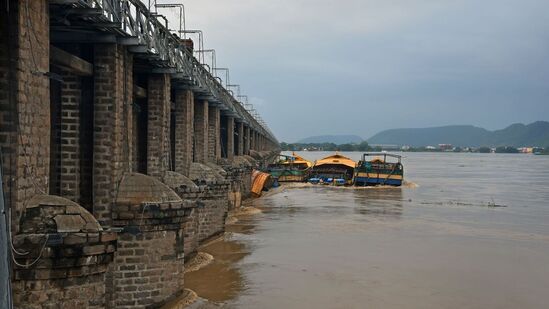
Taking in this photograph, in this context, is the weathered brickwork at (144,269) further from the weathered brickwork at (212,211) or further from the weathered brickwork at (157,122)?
the weathered brickwork at (212,211)

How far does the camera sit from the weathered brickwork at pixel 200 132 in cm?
2619

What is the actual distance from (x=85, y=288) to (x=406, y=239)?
19812 millimetres

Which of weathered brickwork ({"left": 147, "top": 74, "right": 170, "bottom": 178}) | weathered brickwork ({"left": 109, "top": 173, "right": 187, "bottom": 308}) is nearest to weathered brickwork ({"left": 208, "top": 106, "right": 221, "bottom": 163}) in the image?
weathered brickwork ({"left": 147, "top": 74, "right": 170, "bottom": 178})

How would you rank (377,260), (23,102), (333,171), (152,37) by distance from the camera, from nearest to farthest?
(23,102)
(152,37)
(377,260)
(333,171)

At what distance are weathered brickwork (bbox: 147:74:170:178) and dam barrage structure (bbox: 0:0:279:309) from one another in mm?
29

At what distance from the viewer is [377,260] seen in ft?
72.0

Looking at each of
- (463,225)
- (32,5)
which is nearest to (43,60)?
(32,5)

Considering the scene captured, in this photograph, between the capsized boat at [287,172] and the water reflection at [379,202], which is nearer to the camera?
the water reflection at [379,202]

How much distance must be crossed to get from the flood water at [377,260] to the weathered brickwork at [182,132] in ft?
10.5

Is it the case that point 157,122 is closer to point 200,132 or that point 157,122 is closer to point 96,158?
point 96,158

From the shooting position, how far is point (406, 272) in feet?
65.7

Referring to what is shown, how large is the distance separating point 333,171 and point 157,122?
4881cm

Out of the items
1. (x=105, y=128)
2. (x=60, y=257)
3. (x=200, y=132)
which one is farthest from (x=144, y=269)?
(x=200, y=132)

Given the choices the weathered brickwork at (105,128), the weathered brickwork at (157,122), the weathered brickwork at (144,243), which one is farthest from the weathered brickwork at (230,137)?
the weathered brickwork at (105,128)
